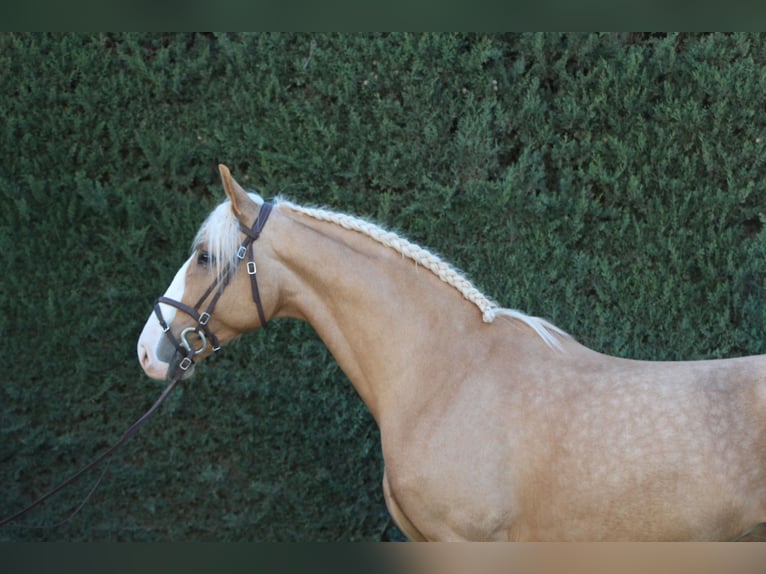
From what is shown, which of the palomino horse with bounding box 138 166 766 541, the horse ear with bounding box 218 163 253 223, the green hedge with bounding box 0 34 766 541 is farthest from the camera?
the green hedge with bounding box 0 34 766 541

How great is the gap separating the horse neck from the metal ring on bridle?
37cm

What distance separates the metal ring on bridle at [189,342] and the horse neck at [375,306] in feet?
1.21

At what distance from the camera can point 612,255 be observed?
4656 millimetres

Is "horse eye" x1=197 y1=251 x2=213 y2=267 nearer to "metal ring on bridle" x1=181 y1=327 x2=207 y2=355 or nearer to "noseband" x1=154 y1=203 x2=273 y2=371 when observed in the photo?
"noseband" x1=154 y1=203 x2=273 y2=371

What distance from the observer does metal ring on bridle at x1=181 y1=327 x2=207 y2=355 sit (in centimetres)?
311

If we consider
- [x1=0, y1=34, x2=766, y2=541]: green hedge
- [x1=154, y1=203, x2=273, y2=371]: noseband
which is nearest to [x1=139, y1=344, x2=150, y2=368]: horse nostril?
[x1=154, y1=203, x2=273, y2=371]: noseband

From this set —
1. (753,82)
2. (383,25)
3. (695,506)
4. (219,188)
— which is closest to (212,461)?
(219,188)

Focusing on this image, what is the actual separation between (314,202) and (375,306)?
1787 millimetres

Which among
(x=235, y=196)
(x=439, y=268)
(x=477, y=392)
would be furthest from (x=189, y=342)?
(x=477, y=392)

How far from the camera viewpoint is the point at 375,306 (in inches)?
123

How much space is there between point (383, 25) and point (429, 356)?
1.45 meters

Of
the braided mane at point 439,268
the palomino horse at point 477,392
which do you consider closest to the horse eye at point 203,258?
the palomino horse at point 477,392

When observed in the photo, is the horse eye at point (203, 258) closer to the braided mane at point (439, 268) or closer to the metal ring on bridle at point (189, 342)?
the metal ring on bridle at point (189, 342)

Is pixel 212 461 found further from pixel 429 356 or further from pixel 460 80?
pixel 460 80
